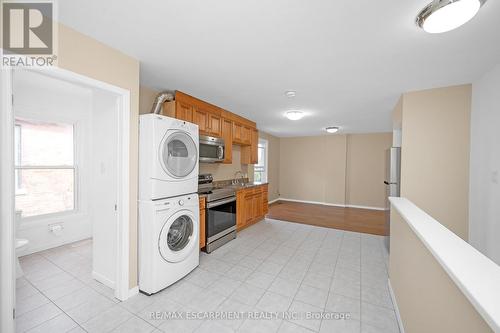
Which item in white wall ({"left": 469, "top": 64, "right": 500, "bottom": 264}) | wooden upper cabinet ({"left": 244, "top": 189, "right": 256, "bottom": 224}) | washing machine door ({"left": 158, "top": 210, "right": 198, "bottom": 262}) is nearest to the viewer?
white wall ({"left": 469, "top": 64, "right": 500, "bottom": 264})

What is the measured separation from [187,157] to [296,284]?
78.4 inches

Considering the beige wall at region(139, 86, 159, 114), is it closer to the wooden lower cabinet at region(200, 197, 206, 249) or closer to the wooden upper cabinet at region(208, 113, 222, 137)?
the wooden upper cabinet at region(208, 113, 222, 137)

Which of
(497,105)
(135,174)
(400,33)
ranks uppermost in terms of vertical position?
(400,33)

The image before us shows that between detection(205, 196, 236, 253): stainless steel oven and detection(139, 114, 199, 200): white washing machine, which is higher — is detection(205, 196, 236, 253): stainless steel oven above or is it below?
below

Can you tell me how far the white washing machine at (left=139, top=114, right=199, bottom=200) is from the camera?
2043mm

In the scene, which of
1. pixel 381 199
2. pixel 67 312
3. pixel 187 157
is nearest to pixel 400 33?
pixel 187 157

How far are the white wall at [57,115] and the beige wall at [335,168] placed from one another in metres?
5.97

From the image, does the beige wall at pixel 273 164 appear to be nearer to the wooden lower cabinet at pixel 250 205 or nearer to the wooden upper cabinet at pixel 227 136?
the wooden lower cabinet at pixel 250 205

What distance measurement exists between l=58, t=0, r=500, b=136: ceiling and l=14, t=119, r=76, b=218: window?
209cm

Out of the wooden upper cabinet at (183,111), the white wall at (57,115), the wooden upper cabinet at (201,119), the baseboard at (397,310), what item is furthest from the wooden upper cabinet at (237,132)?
the baseboard at (397,310)

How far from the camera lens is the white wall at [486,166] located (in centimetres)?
201

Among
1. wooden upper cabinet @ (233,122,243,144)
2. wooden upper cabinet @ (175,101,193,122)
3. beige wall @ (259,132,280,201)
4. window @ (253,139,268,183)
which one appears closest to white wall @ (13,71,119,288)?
wooden upper cabinet @ (175,101,193,122)

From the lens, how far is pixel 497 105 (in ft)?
6.58

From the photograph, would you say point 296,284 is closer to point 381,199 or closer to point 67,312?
point 67,312
